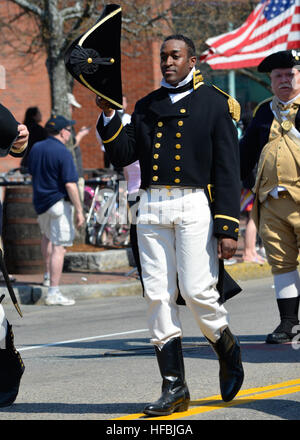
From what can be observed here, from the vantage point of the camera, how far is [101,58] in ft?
16.2

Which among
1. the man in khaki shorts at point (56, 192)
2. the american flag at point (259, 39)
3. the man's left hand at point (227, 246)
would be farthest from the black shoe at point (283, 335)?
the american flag at point (259, 39)

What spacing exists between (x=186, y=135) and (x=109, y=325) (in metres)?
4.18

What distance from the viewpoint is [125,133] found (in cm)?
523

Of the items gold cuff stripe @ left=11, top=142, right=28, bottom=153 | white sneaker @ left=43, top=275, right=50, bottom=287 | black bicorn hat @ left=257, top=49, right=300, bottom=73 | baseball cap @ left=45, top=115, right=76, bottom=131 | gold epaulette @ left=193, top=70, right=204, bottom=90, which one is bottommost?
white sneaker @ left=43, top=275, right=50, bottom=287

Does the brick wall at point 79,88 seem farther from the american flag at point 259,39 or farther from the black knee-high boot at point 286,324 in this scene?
the black knee-high boot at point 286,324

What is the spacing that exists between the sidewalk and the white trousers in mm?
6051

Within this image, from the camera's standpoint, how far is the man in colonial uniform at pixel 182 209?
5090 mm

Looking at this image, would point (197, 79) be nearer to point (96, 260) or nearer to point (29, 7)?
point (96, 260)

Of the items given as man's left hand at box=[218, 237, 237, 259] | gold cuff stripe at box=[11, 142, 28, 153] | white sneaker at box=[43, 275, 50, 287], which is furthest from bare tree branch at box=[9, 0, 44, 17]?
man's left hand at box=[218, 237, 237, 259]

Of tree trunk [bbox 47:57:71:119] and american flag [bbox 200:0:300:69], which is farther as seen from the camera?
american flag [bbox 200:0:300:69]

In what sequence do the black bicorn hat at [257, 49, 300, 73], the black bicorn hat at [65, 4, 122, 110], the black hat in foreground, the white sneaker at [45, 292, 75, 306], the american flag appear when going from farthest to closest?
the american flag → the white sneaker at [45, 292, 75, 306] → the black bicorn hat at [257, 49, 300, 73] → the black hat in foreground → the black bicorn hat at [65, 4, 122, 110]

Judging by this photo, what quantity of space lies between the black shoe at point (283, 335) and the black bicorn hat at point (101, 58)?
9.22 ft

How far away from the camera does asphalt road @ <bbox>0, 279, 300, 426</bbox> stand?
5195 mm

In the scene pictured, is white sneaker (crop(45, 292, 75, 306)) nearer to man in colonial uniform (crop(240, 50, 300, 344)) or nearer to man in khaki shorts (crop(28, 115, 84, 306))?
man in khaki shorts (crop(28, 115, 84, 306))
